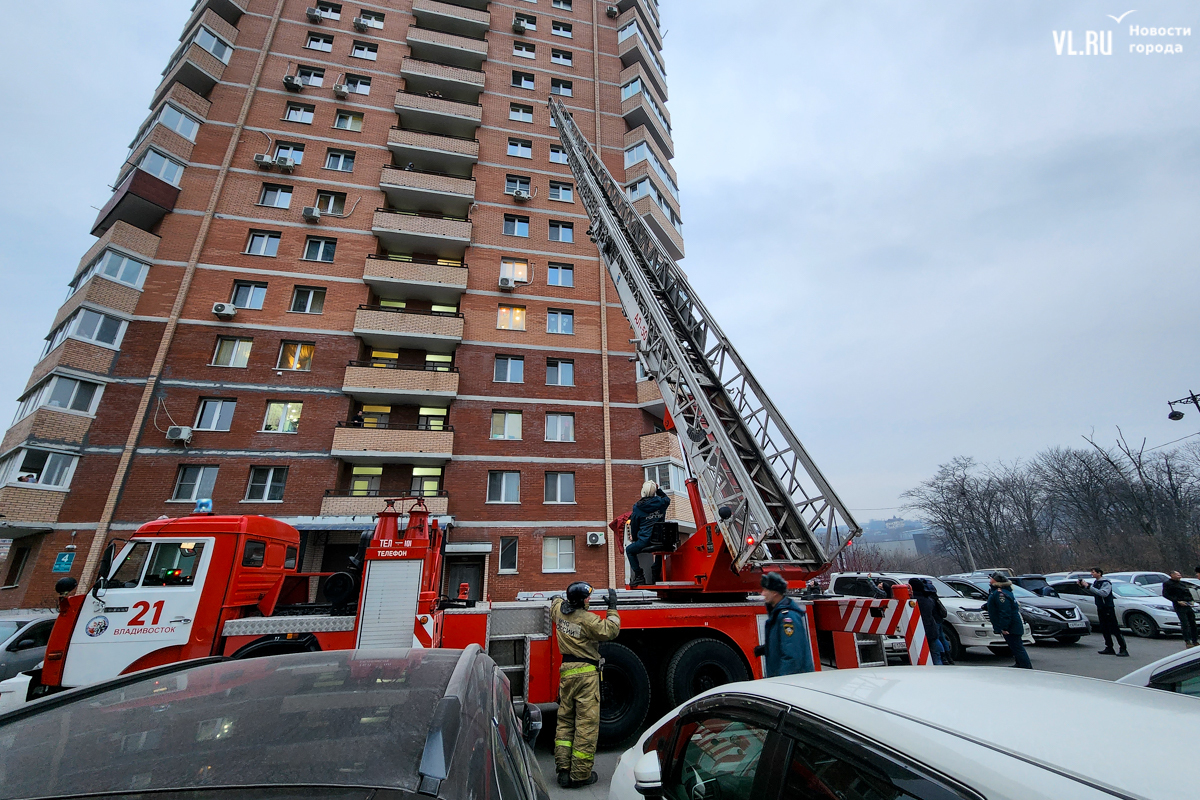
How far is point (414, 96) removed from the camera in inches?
870

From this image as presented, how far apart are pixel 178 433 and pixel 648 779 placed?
1888 cm

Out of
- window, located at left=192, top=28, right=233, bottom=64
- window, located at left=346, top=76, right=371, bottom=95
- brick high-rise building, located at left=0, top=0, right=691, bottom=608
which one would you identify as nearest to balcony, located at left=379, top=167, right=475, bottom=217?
brick high-rise building, located at left=0, top=0, right=691, bottom=608

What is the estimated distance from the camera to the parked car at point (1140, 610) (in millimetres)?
11242

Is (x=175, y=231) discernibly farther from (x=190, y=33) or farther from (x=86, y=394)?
(x=190, y=33)

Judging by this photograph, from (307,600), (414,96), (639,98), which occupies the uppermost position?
(639,98)

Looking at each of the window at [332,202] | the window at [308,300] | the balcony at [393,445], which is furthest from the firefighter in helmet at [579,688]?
the window at [332,202]

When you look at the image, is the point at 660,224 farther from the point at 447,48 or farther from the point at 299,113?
the point at 299,113

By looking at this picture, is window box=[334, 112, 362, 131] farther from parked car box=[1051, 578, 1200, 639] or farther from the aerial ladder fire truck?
parked car box=[1051, 578, 1200, 639]

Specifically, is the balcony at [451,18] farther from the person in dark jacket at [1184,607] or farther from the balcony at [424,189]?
the person in dark jacket at [1184,607]

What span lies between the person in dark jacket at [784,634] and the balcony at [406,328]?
1640 centimetres

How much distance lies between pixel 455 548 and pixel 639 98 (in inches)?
928

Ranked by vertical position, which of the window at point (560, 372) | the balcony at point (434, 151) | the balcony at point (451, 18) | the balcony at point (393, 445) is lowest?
the balcony at point (393, 445)

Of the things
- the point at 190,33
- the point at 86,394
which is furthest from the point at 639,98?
the point at 86,394

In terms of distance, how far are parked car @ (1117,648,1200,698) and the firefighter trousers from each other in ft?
12.7
